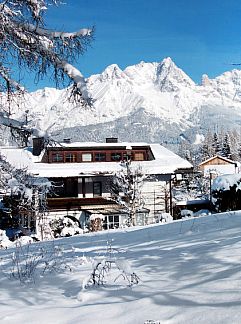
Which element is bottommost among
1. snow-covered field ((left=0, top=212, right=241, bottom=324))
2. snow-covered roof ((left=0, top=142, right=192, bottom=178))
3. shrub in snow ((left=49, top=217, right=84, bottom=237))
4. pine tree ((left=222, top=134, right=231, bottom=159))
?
shrub in snow ((left=49, top=217, right=84, bottom=237))

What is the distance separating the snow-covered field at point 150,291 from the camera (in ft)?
10.2

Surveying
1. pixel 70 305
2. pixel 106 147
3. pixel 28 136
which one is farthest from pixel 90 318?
pixel 106 147

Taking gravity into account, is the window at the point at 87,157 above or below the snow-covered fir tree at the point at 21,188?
above

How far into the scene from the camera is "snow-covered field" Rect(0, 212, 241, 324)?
3117mm

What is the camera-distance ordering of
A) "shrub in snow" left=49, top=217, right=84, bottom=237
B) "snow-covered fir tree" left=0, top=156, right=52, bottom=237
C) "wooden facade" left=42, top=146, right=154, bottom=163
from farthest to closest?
"wooden facade" left=42, top=146, right=154, bottom=163 < "shrub in snow" left=49, top=217, right=84, bottom=237 < "snow-covered fir tree" left=0, top=156, right=52, bottom=237

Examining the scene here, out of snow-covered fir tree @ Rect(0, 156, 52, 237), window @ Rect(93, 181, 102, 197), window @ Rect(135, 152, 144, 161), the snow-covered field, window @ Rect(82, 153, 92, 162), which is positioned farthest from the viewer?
window @ Rect(135, 152, 144, 161)

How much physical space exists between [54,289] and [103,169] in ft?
100

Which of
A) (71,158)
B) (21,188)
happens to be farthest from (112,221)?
(21,188)

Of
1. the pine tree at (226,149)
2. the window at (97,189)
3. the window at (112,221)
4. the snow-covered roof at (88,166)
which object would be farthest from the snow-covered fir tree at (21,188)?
the pine tree at (226,149)

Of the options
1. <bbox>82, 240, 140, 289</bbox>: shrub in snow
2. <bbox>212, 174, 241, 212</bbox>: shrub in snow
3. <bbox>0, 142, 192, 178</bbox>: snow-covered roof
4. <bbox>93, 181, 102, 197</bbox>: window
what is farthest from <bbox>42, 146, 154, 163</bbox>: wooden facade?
<bbox>82, 240, 140, 289</bbox>: shrub in snow

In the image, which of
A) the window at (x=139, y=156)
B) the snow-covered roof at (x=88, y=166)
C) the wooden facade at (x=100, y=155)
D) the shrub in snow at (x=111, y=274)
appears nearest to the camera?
the shrub in snow at (x=111, y=274)

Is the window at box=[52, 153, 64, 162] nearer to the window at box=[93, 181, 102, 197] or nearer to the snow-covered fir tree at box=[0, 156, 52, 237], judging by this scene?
the window at box=[93, 181, 102, 197]

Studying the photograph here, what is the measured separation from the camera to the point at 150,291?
147 inches

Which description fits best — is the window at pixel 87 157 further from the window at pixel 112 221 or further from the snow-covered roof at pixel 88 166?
the window at pixel 112 221
